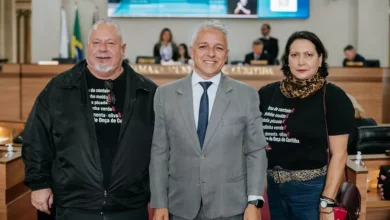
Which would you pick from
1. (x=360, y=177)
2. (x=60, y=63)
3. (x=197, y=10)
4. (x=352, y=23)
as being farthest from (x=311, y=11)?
(x=360, y=177)

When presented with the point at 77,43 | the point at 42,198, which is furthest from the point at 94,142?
the point at 77,43

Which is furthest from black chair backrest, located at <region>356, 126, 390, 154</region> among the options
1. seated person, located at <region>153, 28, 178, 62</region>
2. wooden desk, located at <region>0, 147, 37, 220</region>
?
seated person, located at <region>153, 28, 178, 62</region>

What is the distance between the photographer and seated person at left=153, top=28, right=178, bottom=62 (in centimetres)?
946

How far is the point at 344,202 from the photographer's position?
2.46 m

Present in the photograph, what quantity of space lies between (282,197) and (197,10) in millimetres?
8126

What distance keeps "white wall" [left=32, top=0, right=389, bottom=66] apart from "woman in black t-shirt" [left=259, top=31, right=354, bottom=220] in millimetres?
8039

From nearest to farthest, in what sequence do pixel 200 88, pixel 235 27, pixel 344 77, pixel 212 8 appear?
pixel 200 88, pixel 344 77, pixel 212 8, pixel 235 27

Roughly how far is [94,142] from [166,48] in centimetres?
723

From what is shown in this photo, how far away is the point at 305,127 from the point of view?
2.45 meters

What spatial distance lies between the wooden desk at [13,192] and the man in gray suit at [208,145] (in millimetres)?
1813

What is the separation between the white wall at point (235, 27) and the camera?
401 inches

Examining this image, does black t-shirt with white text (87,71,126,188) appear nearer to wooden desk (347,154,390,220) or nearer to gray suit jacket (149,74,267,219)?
gray suit jacket (149,74,267,219)

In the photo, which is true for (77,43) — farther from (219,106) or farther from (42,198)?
(219,106)

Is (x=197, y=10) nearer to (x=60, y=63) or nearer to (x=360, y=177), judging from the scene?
(x=60, y=63)
